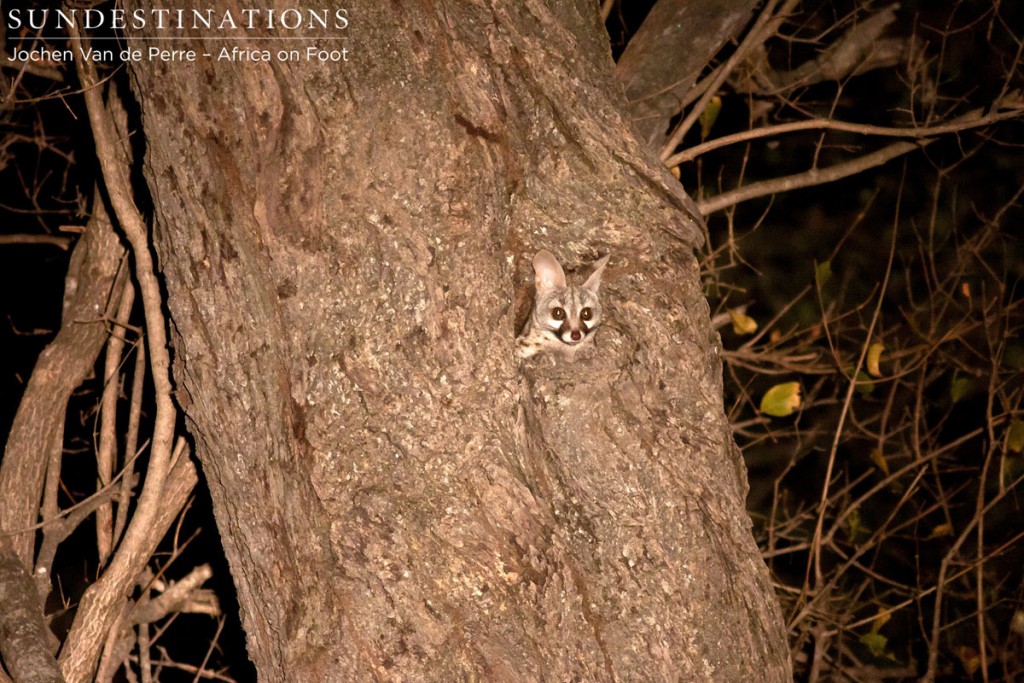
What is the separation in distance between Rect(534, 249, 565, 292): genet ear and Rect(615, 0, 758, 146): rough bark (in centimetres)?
98

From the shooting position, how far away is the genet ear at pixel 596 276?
246cm

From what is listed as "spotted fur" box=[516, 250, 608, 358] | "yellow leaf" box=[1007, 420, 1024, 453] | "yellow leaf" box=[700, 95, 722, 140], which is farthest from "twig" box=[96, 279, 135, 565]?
"yellow leaf" box=[1007, 420, 1024, 453]

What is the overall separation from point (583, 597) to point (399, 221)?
1021 millimetres

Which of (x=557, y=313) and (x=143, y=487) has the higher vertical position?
(x=557, y=313)

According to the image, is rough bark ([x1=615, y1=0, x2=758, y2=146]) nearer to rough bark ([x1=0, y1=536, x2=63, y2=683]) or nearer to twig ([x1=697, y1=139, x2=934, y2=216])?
twig ([x1=697, y1=139, x2=934, y2=216])

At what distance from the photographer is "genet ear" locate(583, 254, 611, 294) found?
2.46m

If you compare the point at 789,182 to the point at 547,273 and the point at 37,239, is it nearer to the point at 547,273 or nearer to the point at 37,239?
the point at 547,273

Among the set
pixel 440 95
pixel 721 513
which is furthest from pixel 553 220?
pixel 721 513

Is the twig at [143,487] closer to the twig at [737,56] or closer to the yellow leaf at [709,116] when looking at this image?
the twig at [737,56]

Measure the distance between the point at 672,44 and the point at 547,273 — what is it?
127cm

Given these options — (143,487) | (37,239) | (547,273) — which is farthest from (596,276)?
(37,239)

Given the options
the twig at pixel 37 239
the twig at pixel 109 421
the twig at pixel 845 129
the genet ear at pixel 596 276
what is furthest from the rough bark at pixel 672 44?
the twig at pixel 37 239

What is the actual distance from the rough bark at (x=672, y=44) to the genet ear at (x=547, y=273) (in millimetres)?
982

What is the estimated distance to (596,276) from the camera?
100 inches
